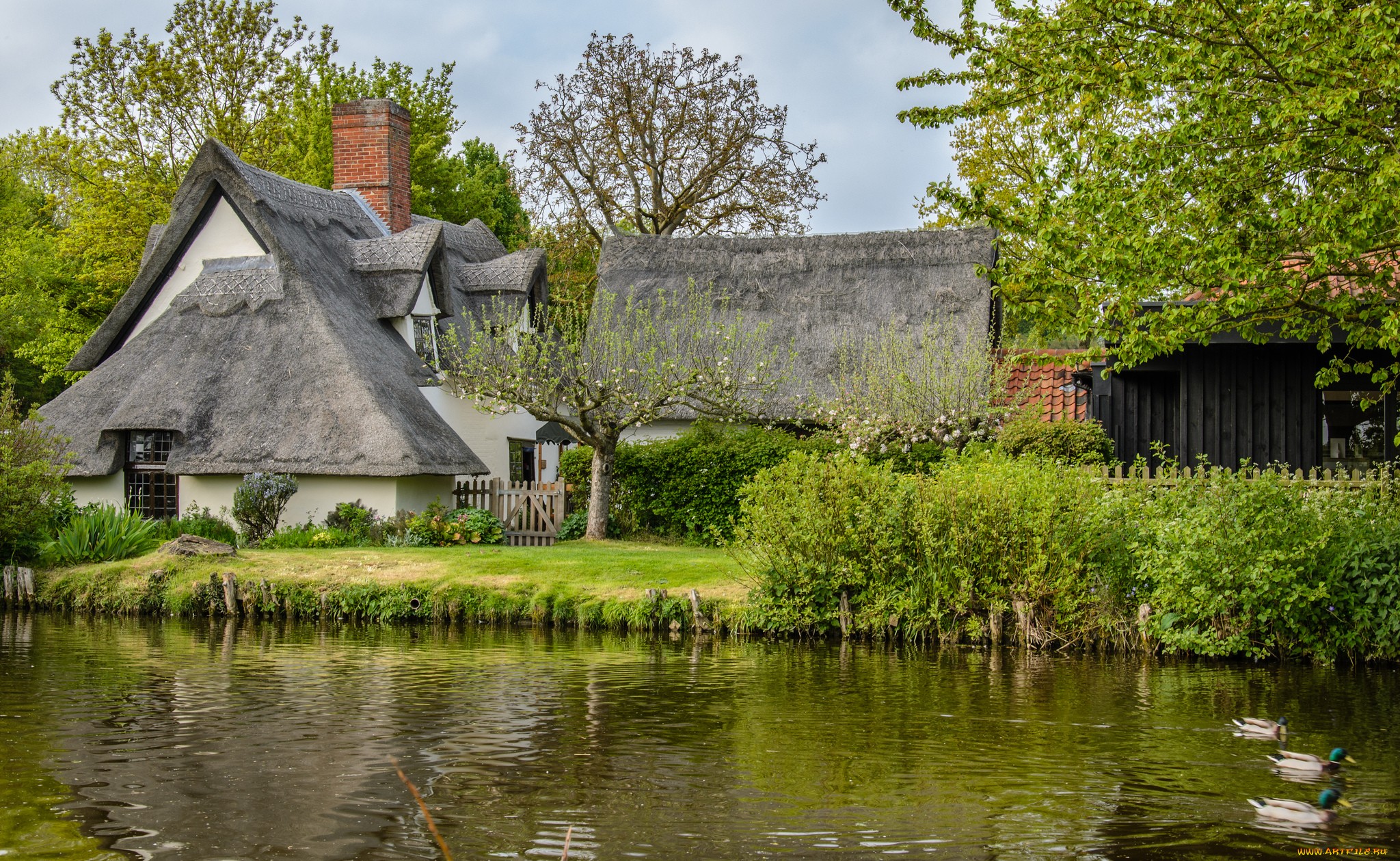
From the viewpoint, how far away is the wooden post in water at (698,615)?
1575 cm

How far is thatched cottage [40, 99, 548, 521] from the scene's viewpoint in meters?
22.0

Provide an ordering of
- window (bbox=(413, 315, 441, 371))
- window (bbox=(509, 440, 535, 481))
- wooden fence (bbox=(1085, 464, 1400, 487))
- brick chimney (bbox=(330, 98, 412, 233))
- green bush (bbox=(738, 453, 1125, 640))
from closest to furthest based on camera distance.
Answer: wooden fence (bbox=(1085, 464, 1400, 487)) → green bush (bbox=(738, 453, 1125, 640)) → window (bbox=(413, 315, 441, 371)) → window (bbox=(509, 440, 535, 481)) → brick chimney (bbox=(330, 98, 412, 233))

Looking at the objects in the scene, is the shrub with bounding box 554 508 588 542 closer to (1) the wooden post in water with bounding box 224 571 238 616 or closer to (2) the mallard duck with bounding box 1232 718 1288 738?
(1) the wooden post in water with bounding box 224 571 238 616

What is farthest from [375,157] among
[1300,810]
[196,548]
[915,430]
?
[1300,810]

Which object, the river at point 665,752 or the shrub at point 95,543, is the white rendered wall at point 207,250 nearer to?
the shrub at point 95,543

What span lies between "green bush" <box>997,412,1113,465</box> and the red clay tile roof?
196 centimetres

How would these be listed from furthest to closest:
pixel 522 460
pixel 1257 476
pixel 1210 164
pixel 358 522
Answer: pixel 522 460, pixel 358 522, pixel 1257 476, pixel 1210 164

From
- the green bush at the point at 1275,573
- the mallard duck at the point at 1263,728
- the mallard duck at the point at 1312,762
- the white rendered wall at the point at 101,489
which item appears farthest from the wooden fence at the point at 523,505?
the mallard duck at the point at 1312,762

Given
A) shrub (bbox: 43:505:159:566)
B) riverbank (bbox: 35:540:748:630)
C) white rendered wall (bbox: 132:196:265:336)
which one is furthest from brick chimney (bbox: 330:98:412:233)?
riverbank (bbox: 35:540:748:630)

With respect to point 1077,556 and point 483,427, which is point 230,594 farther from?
point 1077,556

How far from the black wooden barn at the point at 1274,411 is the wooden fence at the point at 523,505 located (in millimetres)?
10558

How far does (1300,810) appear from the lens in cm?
747

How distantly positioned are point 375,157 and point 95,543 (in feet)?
44.7

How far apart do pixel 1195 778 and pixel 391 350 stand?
1937cm
